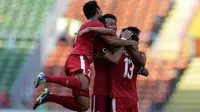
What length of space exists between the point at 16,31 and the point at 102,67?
270 inches

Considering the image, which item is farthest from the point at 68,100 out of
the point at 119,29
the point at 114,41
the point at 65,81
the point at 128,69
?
the point at 119,29

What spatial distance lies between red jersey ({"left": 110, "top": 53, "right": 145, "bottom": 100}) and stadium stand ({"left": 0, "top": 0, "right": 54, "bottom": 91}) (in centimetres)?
581

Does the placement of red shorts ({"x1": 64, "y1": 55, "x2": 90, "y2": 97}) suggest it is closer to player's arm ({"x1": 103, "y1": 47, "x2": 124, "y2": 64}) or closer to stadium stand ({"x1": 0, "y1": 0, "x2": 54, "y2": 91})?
player's arm ({"x1": 103, "y1": 47, "x2": 124, "y2": 64})

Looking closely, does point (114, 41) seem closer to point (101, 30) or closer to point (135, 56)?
point (101, 30)

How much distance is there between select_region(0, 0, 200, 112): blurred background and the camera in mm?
11422

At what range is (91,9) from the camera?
6.25m

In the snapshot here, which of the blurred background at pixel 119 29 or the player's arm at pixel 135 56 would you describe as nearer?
the player's arm at pixel 135 56

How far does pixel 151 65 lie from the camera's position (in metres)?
11.8

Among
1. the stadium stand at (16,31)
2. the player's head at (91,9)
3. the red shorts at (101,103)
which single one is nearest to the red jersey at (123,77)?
the red shorts at (101,103)

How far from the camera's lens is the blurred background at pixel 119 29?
11422 millimetres

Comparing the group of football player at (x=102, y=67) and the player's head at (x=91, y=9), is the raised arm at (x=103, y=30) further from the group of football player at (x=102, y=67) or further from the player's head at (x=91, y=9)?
the player's head at (x=91, y=9)

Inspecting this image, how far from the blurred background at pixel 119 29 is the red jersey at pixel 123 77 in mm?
4922

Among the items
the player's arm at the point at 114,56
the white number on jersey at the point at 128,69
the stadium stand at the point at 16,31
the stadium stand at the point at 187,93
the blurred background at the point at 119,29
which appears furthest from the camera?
the stadium stand at the point at 16,31

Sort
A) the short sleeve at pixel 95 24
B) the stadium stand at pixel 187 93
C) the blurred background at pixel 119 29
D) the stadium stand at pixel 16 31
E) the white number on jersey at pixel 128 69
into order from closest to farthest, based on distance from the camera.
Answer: the short sleeve at pixel 95 24 < the white number on jersey at pixel 128 69 < the stadium stand at pixel 187 93 < the blurred background at pixel 119 29 < the stadium stand at pixel 16 31
